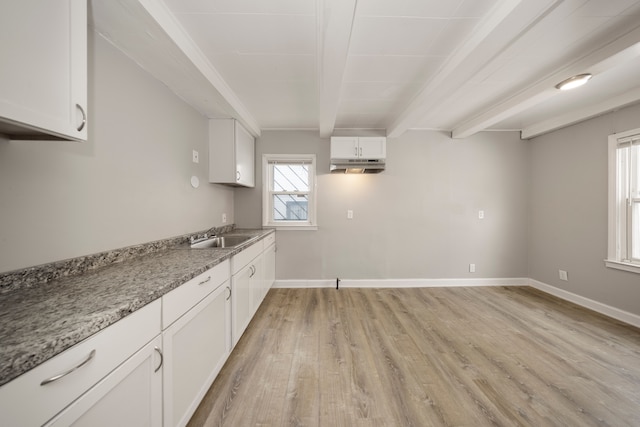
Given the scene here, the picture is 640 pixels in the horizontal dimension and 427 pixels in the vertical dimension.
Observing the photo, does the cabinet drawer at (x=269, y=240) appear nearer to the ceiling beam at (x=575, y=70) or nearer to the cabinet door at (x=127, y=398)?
the cabinet door at (x=127, y=398)

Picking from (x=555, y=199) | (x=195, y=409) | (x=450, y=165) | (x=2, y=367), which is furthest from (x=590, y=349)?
(x=2, y=367)

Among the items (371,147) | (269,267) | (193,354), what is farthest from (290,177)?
(193,354)

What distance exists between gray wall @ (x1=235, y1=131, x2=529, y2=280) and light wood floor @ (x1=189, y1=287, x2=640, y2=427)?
2.74 feet

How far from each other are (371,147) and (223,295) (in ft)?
8.74

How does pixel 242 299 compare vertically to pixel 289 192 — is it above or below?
below

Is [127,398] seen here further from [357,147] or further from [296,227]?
[357,147]

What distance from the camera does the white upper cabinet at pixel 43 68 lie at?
747 millimetres

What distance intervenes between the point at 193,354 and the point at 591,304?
430 cm

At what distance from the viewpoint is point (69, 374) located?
0.64 metres

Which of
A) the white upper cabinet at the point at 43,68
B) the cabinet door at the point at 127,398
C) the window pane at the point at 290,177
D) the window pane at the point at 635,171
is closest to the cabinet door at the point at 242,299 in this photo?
the cabinet door at the point at 127,398

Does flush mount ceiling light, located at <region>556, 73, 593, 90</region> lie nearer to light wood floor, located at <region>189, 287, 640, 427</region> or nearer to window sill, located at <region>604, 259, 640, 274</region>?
window sill, located at <region>604, 259, 640, 274</region>

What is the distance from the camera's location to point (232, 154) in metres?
2.77

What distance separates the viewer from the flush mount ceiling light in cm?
186

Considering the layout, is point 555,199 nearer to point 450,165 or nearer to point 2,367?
point 450,165
